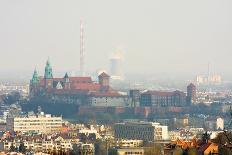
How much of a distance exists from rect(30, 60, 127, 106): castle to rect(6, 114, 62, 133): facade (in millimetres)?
15294

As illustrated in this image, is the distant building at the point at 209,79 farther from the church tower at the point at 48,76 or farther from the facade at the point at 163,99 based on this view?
the facade at the point at 163,99

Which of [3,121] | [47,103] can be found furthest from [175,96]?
[3,121]

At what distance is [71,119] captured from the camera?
80250mm

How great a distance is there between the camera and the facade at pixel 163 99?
87762mm

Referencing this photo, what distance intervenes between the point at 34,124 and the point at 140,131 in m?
10.3

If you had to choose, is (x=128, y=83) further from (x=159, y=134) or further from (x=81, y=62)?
(x=159, y=134)

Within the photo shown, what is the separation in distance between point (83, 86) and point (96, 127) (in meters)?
32.1

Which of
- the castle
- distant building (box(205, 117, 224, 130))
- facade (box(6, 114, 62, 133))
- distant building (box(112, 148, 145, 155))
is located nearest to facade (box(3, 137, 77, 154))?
distant building (box(112, 148, 145, 155))

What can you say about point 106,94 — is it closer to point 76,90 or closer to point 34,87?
point 76,90

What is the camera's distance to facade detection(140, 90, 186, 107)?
288 feet

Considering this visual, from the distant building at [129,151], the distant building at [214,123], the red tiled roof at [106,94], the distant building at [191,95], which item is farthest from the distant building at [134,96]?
the distant building at [129,151]

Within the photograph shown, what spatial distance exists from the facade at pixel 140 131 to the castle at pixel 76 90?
75.8 feet

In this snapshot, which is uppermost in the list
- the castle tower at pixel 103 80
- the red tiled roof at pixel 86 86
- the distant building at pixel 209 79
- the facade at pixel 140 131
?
the distant building at pixel 209 79

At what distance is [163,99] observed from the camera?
89000 mm
